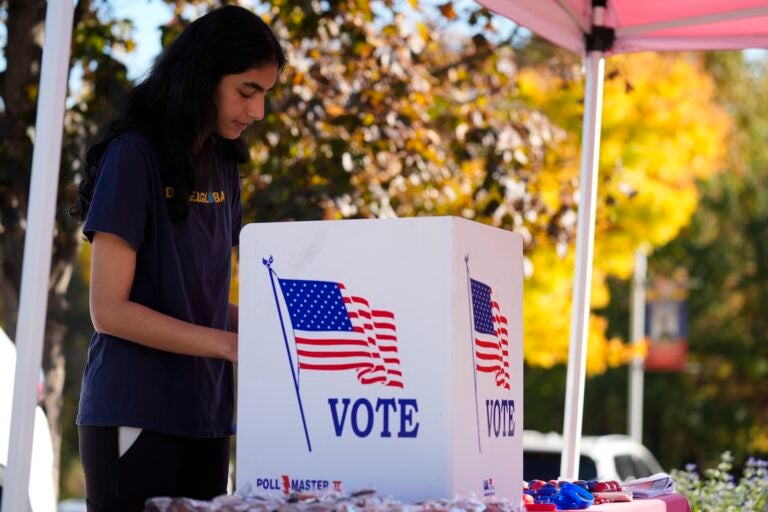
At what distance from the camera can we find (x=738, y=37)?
460 cm

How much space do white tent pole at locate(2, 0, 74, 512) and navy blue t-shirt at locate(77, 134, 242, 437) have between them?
0.35ft

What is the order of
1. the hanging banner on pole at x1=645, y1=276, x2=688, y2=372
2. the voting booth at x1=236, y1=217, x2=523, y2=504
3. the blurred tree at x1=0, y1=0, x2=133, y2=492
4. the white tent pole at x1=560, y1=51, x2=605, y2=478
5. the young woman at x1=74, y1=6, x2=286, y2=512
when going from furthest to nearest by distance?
the hanging banner on pole at x1=645, y1=276, x2=688, y2=372 → the blurred tree at x1=0, y1=0, x2=133, y2=492 → the white tent pole at x1=560, y1=51, x2=605, y2=478 → the young woman at x1=74, y1=6, x2=286, y2=512 → the voting booth at x1=236, y1=217, x2=523, y2=504

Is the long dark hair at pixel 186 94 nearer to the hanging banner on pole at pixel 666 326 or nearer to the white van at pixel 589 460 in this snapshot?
the white van at pixel 589 460

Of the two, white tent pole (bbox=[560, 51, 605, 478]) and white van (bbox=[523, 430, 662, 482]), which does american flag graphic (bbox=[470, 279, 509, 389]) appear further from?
white van (bbox=[523, 430, 662, 482])

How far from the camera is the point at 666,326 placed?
867 inches

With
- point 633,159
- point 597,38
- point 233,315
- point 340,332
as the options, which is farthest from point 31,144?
point 633,159

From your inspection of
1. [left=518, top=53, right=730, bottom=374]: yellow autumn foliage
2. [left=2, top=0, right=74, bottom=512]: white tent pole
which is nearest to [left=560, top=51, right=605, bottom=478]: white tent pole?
[left=2, top=0, right=74, bottom=512]: white tent pole

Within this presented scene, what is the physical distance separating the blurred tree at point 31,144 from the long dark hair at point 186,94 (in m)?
3.45

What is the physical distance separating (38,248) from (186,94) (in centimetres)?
47

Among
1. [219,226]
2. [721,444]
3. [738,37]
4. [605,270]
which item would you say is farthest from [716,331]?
[219,226]

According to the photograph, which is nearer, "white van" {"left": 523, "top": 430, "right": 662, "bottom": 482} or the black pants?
the black pants

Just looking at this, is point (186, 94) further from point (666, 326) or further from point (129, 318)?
point (666, 326)

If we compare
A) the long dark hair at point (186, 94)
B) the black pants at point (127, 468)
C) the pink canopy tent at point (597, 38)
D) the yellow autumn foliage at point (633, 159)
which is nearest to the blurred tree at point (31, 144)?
the pink canopy tent at point (597, 38)

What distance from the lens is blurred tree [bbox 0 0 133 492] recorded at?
6.10 metres
